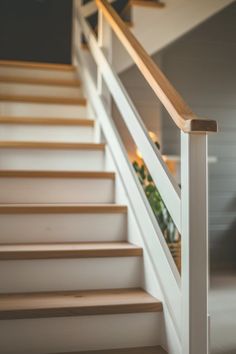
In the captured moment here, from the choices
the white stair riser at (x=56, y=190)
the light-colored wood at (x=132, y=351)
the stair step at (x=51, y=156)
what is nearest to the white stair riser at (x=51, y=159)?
the stair step at (x=51, y=156)

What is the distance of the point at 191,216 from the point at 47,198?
4.14 feet

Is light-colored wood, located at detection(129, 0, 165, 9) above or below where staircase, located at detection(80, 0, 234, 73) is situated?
above

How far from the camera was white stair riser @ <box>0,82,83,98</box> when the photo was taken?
12.8ft

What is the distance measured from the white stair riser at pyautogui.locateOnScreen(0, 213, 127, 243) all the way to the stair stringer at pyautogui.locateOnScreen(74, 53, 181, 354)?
9 centimetres

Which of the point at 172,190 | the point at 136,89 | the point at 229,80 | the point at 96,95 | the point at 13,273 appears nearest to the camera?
the point at 172,190

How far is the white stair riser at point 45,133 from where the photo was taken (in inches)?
132

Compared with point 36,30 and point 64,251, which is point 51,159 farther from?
point 36,30

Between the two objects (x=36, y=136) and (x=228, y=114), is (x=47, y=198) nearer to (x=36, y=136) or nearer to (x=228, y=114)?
(x=36, y=136)

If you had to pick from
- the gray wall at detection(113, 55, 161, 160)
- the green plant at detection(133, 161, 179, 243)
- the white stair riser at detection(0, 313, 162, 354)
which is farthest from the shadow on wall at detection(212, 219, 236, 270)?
the white stair riser at detection(0, 313, 162, 354)

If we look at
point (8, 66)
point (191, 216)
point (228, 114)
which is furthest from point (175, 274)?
point (228, 114)

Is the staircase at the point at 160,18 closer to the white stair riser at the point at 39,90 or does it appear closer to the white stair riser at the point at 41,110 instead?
the white stair riser at the point at 39,90

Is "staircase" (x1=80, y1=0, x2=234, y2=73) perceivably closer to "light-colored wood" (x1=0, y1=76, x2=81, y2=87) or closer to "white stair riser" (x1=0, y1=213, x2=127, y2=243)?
"light-colored wood" (x1=0, y1=76, x2=81, y2=87)

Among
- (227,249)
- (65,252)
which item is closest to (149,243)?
(65,252)

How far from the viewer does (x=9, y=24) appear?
5418 mm
